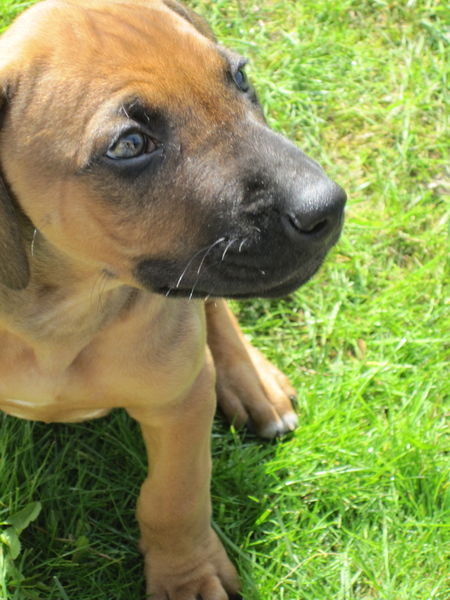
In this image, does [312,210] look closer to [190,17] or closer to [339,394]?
[190,17]

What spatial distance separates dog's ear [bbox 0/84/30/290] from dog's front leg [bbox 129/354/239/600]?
2.76ft

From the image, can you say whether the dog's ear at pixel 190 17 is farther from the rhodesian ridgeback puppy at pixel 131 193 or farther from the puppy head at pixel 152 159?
the puppy head at pixel 152 159

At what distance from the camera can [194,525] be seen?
147 inches

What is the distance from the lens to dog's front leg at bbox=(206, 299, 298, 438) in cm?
434

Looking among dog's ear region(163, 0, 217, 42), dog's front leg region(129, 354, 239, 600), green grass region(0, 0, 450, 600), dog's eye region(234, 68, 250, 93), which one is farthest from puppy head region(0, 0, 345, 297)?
green grass region(0, 0, 450, 600)

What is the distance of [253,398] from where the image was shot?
436 centimetres

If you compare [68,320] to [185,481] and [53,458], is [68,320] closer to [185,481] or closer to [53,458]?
[185,481]

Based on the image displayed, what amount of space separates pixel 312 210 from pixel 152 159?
0.54 m

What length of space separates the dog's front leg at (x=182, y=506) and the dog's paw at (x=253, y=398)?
666 millimetres

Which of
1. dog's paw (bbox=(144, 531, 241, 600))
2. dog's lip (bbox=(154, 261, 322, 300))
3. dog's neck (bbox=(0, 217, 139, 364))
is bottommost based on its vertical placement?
dog's paw (bbox=(144, 531, 241, 600))

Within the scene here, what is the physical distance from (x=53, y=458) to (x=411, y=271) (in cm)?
237

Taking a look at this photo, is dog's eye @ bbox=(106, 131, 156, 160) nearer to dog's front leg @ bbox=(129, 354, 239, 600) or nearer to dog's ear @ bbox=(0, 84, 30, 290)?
dog's ear @ bbox=(0, 84, 30, 290)

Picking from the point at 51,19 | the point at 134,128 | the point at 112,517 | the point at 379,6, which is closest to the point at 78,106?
the point at 134,128

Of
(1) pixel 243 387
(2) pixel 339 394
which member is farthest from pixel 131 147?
(2) pixel 339 394
